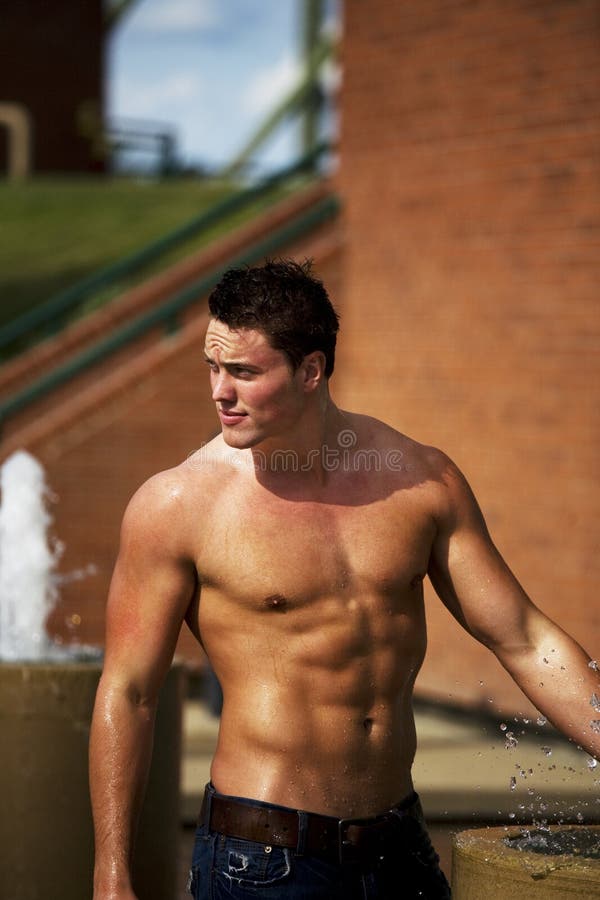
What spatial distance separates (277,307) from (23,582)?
478cm

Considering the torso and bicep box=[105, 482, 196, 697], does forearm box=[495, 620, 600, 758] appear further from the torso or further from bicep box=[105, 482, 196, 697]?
bicep box=[105, 482, 196, 697]

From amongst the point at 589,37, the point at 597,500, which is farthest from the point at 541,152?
the point at 597,500

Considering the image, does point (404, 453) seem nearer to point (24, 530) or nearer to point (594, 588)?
point (24, 530)

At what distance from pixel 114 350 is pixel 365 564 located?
10019mm

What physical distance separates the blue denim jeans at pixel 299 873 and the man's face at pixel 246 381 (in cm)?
88

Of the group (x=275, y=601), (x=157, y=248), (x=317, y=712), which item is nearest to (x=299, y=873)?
(x=317, y=712)

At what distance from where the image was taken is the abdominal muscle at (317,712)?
11.4ft

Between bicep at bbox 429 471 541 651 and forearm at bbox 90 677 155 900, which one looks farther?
bicep at bbox 429 471 541 651

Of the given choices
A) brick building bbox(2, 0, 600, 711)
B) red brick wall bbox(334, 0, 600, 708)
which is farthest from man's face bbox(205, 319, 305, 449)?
red brick wall bbox(334, 0, 600, 708)

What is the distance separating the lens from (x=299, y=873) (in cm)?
337

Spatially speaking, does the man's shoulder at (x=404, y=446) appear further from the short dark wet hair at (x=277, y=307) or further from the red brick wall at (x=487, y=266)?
the red brick wall at (x=487, y=266)

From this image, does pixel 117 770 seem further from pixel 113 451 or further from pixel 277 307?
pixel 113 451

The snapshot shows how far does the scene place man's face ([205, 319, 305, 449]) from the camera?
3.41 metres

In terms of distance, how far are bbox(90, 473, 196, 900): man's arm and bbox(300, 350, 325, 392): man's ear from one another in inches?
15.1
